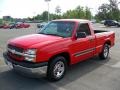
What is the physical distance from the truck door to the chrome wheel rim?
0.61 m

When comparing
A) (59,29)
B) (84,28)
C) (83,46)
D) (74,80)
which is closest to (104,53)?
(84,28)

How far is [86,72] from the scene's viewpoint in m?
7.52

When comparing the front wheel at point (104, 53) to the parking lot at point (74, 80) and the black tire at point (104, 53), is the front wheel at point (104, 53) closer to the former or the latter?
the black tire at point (104, 53)

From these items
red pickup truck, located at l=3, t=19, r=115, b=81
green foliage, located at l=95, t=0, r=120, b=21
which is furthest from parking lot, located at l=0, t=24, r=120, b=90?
green foliage, located at l=95, t=0, r=120, b=21

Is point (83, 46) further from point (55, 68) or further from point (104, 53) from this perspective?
point (104, 53)

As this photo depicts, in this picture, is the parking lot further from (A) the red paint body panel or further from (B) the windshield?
(B) the windshield

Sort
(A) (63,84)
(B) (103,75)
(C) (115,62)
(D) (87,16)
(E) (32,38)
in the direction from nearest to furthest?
1. (A) (63,84)
2. (E) (32,38)
3. (B) (103,75)
4. (C) (115,62)
5. (D) (87,16)

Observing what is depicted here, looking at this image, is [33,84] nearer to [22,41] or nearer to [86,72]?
[22,41]

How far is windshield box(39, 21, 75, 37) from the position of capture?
710 centimetres

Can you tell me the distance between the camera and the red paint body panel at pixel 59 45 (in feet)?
19.7

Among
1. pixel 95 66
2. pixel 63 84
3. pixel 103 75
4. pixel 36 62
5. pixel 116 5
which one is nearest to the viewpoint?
pixel 36 62

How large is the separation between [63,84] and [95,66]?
2.42 m

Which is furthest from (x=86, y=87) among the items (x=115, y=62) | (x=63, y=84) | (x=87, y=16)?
(x=87, y=16)

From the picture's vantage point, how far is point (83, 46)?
→ 24.4 feet
